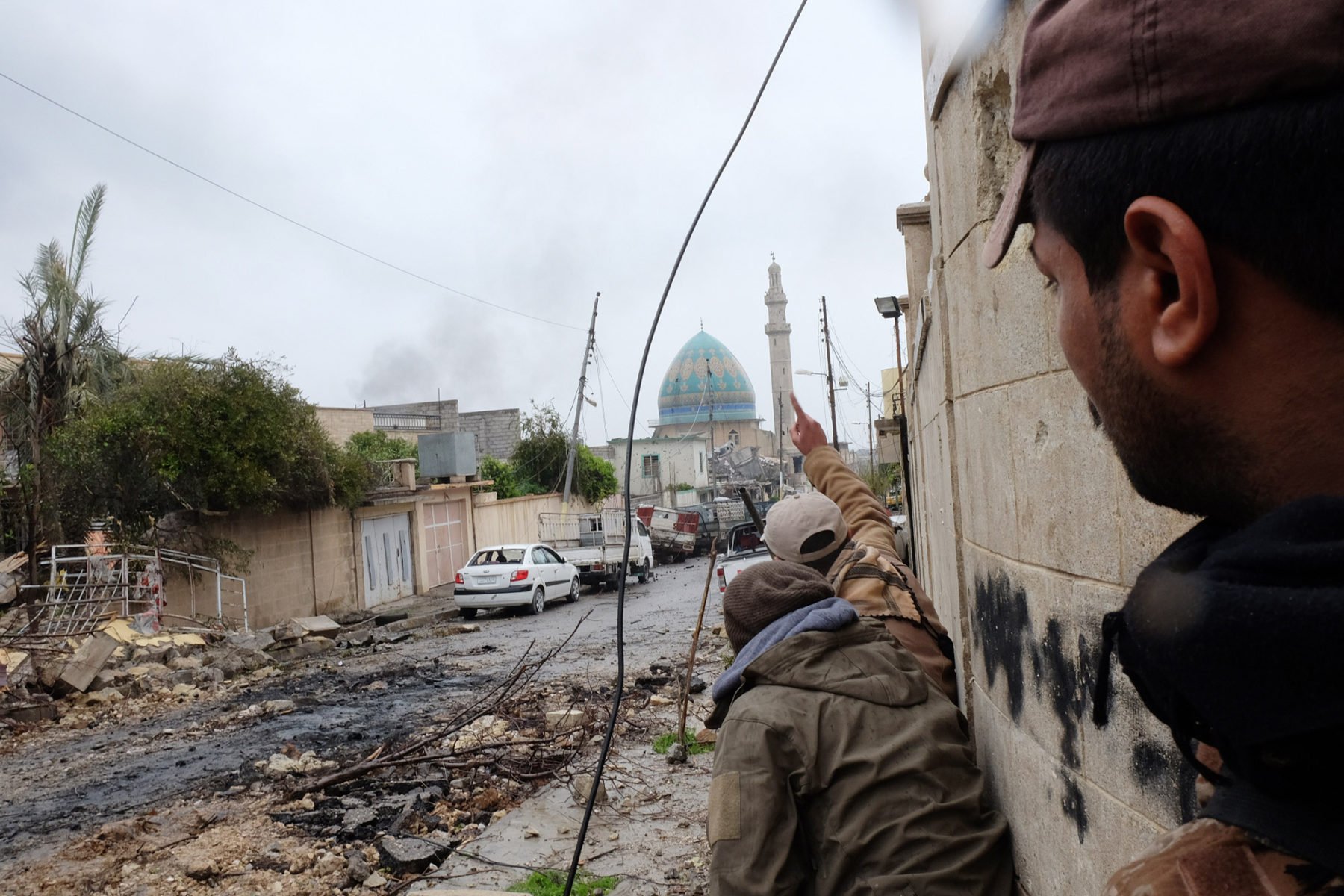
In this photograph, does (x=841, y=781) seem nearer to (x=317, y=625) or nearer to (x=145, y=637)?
(x=145, y=637)

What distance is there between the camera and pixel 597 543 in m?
28.9

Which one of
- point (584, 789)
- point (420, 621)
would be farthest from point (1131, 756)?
point (420, 621)

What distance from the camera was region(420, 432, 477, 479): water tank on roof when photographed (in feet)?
87.2

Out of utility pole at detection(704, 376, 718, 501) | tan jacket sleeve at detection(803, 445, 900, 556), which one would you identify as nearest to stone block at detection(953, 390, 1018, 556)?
tan jacket sleeve at detection(803, 445, 900, 556)

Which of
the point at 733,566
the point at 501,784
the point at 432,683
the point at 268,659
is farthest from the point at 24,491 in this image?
the point at 501,784

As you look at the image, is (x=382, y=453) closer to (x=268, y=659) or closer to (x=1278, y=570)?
(x=268, y=659)

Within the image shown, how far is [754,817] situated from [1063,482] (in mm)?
1047

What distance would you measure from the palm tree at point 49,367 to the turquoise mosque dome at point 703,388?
53.9 m

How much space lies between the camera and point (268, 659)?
46.0 ft

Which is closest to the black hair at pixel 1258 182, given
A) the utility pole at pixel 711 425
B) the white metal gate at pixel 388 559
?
the white metal gate at pixel 388 559

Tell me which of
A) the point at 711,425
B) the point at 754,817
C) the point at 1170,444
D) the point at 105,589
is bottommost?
the point at 105,589

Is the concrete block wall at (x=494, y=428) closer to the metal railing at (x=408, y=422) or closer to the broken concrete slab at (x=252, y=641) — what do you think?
the metal railing at (x=408, y=422)

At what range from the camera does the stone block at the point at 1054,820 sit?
69.0 inches

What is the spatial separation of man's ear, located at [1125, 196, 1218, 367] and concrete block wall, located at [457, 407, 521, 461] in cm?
4061
